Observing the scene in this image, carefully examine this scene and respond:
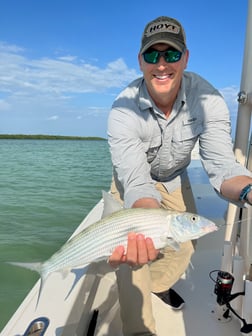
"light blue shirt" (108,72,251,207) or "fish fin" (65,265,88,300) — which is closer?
"light blue shirt" (108,72,251,207)

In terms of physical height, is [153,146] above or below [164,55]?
below

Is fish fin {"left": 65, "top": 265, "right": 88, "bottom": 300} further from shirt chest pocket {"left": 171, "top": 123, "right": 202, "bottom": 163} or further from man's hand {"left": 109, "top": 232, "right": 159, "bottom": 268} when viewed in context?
shirt chest pocket {"left": 171, "top": 123, "right": 202, "bottom": 163}

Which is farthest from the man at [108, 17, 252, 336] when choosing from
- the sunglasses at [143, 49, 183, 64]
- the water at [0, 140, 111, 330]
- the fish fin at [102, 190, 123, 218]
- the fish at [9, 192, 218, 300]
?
the water at [0, 140, 111, 330]

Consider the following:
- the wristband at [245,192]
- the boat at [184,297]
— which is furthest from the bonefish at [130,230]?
the boat at [184,297]

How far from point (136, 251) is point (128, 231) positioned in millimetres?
107

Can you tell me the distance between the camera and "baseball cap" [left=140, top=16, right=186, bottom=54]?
231cm

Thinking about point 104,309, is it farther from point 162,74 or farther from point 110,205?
point 162,74

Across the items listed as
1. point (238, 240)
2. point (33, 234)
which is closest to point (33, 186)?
point (33, 234)

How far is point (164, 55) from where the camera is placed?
2.37m

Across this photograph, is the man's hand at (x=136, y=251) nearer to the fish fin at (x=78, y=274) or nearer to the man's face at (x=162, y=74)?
the fish fin at (x=78, y=274)

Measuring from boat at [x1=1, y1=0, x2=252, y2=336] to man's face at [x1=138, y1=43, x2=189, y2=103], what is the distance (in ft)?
1.71

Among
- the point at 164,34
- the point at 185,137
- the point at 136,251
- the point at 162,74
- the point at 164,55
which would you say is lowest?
the point at 136,251

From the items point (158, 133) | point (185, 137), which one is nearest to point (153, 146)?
point (158, 133)

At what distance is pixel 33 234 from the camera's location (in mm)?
7078
